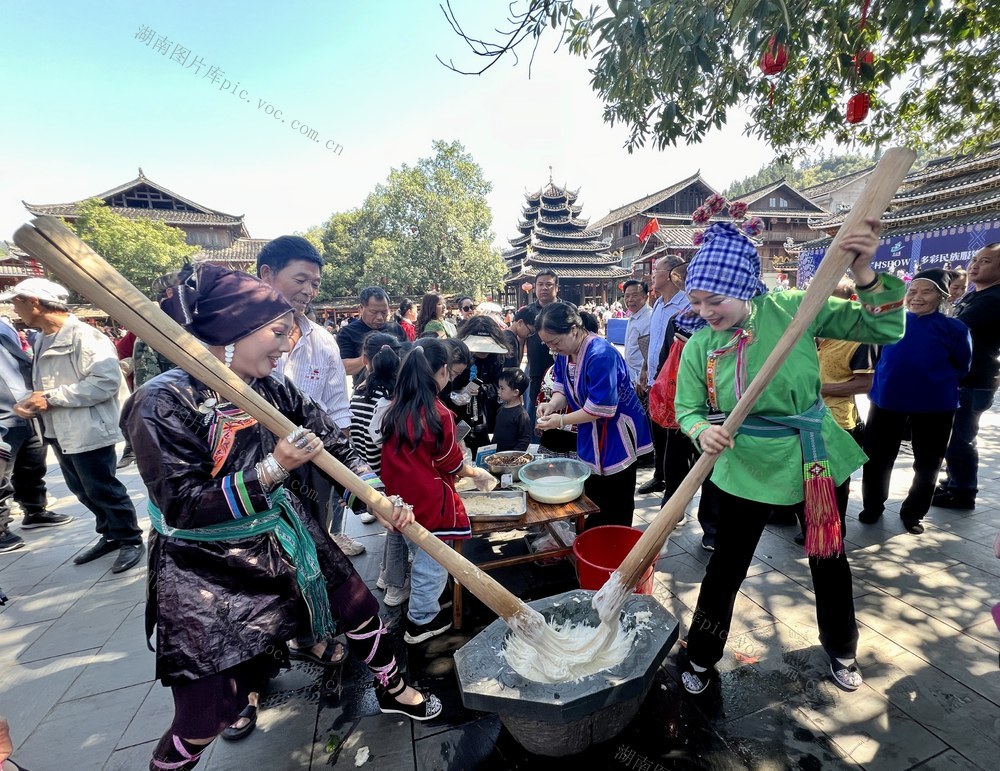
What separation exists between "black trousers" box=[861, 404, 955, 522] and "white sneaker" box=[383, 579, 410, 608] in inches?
153

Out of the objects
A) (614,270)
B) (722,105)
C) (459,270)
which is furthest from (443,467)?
(614,270)

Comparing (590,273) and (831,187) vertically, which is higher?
(831,187)

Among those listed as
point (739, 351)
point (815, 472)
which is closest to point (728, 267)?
point (739, 351)

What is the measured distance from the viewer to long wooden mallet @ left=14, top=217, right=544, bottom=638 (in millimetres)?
1138

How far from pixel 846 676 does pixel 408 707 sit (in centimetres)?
228

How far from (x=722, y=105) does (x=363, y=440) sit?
4.30 meters

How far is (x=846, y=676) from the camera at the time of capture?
7.32 feet

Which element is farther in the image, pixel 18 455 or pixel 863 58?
pixel 18 455

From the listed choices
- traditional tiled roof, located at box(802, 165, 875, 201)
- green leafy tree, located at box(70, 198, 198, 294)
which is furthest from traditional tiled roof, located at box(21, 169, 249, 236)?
traditional tiled roof, located at box(802, 165, 875, 201)

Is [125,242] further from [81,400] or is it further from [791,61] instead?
[791,61]

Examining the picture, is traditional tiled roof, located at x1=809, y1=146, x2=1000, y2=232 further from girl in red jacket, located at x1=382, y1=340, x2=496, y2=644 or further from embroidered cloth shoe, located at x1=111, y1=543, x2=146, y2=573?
embroidered cloth shoe, located at x1=111, y1=543, x2=146, y2=573

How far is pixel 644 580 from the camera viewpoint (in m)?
2.54

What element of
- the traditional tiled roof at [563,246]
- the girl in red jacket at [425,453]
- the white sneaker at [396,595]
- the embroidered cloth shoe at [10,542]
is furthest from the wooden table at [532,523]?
the traditional tiled roof at [563,246]

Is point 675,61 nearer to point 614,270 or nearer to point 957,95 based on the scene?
point 957,95
